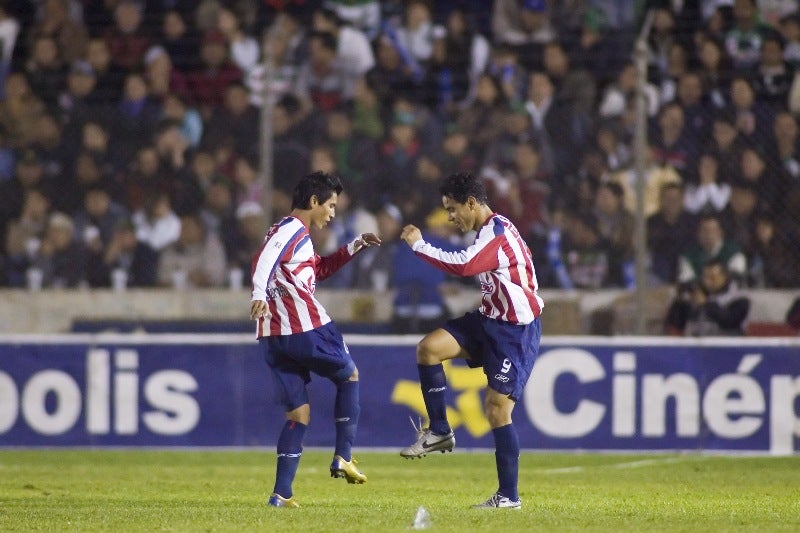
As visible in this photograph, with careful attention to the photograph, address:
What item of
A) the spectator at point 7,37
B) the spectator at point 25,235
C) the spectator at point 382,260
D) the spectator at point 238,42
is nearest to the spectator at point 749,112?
the spectator at point 382,260

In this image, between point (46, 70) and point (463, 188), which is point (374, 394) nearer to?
point (463, 188)

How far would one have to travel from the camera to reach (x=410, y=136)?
1336cm

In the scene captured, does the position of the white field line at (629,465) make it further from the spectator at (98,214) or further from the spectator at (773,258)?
the spectator at (98,214)

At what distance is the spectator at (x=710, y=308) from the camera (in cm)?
1166

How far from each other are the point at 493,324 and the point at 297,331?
1.08m

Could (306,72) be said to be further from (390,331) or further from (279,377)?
(279,377)

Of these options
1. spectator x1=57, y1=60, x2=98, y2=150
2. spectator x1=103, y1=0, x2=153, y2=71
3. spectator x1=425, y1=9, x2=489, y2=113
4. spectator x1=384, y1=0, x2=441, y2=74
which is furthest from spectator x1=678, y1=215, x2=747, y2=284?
spectator x1=103, y1=0, x2=153, y2=71

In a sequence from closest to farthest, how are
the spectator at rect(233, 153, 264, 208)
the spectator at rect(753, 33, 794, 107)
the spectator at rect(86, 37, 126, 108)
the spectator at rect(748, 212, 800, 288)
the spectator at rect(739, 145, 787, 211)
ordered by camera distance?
1. the spectator at rect(748, 212, 800, 288)
2. the spectator at rect(739, 145, 787, 211)
3. the spectator at rect(753, 33, 794, 107)
4. the spectator at rect(233, 153, 264, 208)
5. the spectator at rect(86, 37, 126, 108)

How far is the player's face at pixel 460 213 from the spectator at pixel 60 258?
633 centimetres

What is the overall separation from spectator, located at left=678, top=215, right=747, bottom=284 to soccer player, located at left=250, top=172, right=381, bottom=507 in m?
5.07

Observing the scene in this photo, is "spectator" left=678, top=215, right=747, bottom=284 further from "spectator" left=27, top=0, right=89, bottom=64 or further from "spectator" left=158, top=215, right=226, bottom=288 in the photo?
"spectator" left=27, top=0, right=89, bottom=64

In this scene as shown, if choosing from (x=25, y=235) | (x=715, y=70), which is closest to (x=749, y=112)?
(x=715, y=70)

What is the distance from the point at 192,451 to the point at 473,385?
8.20 feet

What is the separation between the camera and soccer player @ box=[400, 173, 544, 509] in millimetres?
7340
